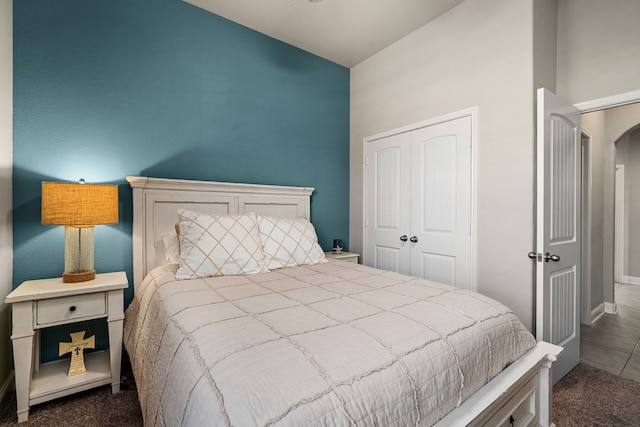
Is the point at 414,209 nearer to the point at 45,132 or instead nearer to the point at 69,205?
the point at 69,205

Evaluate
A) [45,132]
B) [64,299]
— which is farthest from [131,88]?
[64,299]

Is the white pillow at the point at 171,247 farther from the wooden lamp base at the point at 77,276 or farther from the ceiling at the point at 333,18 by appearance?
the ceiling at the point at 333,18

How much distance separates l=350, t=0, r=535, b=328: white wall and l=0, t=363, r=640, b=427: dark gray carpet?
0.51m

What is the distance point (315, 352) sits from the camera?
2.89 ft

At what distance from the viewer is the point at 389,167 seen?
9.91ft

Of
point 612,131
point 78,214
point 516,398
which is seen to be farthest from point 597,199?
point 78,214

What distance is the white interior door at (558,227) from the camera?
1.87 metres

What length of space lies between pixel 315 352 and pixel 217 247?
1240 millimetres

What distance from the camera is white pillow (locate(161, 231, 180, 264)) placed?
208 cm

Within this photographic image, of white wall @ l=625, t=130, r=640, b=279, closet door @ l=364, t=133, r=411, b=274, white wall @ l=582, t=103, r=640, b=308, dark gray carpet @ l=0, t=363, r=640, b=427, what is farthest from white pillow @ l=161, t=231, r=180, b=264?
white wall @ l=625, t=130, r=640, b=279

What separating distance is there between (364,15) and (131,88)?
199 centimetres

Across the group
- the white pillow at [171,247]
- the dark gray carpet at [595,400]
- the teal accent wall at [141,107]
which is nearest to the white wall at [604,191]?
the dark gray carpet at [595,400]

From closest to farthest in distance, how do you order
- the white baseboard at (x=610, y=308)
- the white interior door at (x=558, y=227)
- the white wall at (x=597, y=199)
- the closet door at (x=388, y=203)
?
the white interior door at (x=558, y=227), the closet door at (x=388, y=203), the white wall at (x=597, y=199), the white baseboard at (x=610, y=308)

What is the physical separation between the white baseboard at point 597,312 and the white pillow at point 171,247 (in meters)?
4.13
